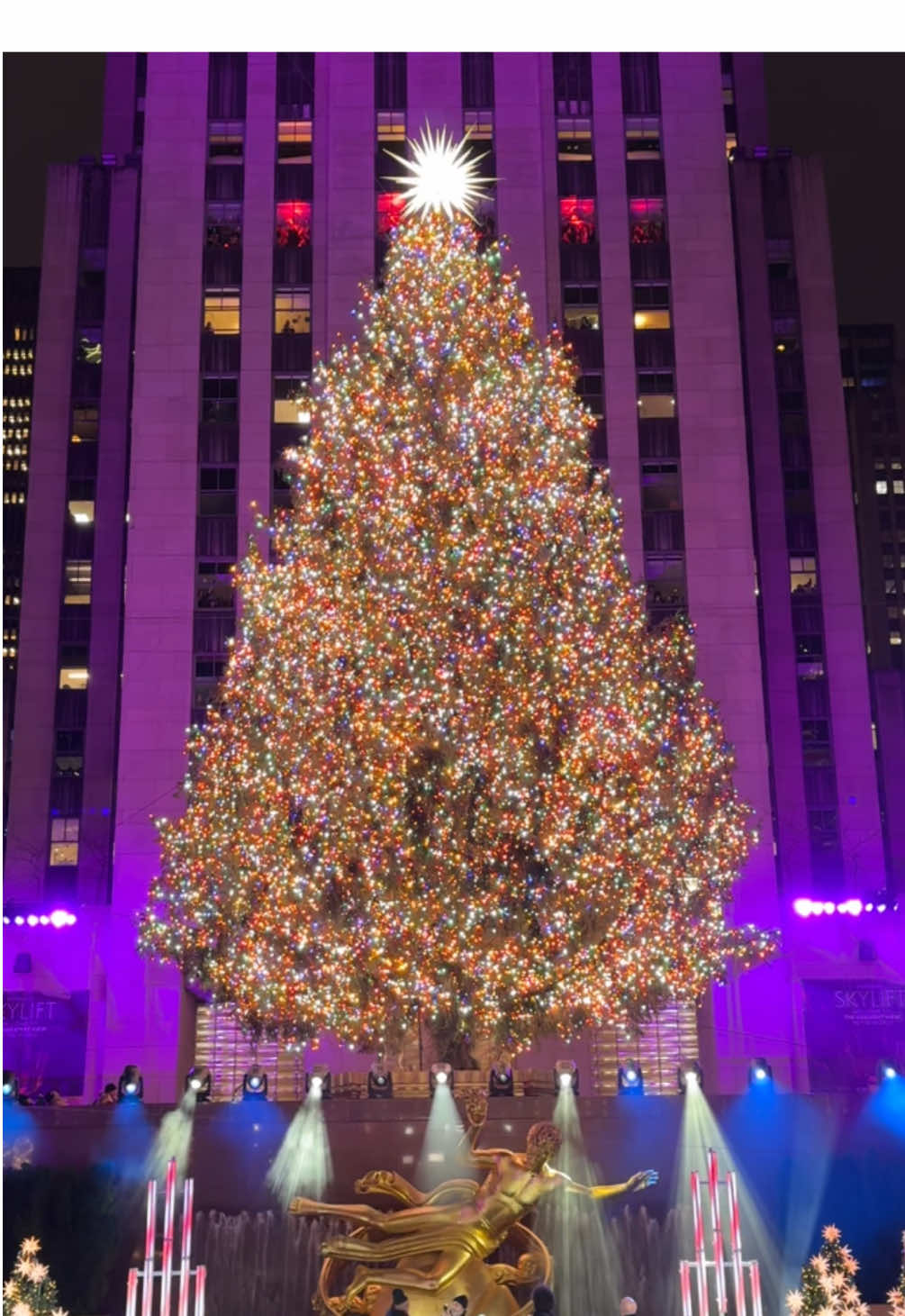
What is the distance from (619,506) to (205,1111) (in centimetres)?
2183

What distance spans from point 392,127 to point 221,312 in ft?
23.9

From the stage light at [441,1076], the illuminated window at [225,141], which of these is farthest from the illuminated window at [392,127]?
the stage light at [441,1076]

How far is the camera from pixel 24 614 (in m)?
45.1

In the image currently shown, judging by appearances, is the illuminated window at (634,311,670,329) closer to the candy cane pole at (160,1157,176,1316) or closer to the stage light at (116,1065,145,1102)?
the stage light at (116,1065,145,1102)

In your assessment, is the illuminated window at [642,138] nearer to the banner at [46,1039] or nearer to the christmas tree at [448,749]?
the christmas tree at [448,749]

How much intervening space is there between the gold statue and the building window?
1033 inches

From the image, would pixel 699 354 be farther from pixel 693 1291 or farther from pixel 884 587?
pixel 884 587

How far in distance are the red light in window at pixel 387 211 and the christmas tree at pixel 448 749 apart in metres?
Answer: 13.6

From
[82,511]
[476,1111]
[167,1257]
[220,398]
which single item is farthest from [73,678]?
[167,1257]

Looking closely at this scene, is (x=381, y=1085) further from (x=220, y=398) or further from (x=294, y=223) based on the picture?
(x=294, y=223)

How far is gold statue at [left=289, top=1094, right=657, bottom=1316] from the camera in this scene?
18.7 meters

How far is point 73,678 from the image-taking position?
147ft

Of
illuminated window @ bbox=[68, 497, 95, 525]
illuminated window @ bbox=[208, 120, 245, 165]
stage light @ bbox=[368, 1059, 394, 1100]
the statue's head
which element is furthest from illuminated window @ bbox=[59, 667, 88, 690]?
the statue's head

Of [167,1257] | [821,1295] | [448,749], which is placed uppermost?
[448,749]
